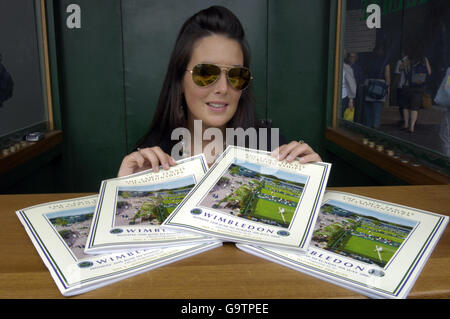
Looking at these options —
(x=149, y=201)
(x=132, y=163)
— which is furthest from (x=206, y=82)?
(x=149, y=201)

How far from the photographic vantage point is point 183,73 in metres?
1.73

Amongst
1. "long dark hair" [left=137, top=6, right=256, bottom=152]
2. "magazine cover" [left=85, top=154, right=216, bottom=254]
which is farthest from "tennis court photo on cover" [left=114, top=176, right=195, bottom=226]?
"long dark hair" [left=137, top=6, right=256, bottom=152]

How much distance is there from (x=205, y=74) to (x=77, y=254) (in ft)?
3.42

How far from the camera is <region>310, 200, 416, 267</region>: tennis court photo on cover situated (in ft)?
1.93

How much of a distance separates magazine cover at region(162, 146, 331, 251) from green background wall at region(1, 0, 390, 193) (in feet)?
5.37

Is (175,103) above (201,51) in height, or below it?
below

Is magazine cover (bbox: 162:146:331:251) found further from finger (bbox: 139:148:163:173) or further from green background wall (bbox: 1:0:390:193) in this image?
green background wall (bbox: 1:0:390:193)

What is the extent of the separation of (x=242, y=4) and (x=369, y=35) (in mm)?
904

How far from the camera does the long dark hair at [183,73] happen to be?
5.53 feet

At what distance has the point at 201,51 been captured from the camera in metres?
1.65

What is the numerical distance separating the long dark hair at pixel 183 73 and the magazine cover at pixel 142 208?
904 millimetres

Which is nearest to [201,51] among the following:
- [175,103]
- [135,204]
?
[175,103]
